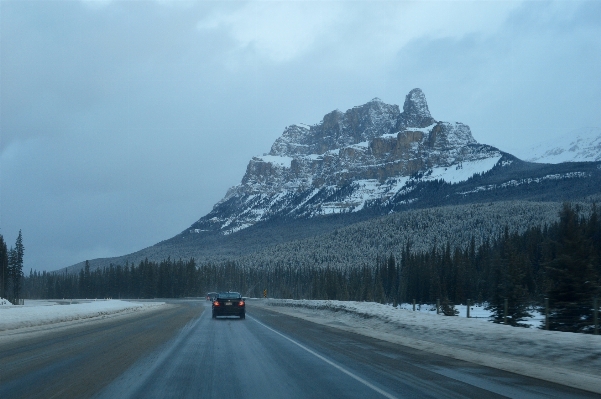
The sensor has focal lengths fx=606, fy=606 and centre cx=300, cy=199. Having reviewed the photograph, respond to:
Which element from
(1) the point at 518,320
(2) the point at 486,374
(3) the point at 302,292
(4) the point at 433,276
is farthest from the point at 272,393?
(3) the point at 302,292

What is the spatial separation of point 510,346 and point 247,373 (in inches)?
302

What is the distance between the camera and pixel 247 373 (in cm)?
1251

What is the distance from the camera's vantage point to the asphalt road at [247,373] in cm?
1028

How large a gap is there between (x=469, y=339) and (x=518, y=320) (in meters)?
22.8

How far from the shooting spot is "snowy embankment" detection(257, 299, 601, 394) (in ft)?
41.6

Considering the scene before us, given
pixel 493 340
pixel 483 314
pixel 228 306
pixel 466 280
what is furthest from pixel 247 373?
pixel 466 280

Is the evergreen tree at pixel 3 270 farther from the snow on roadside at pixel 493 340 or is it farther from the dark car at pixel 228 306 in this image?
the snow on roadside at pixel 493 340

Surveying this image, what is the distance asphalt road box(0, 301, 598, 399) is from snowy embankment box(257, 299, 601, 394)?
777 millimetres

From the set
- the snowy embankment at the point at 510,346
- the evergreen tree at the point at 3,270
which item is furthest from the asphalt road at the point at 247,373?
the evergreen tree at the point at 3,270

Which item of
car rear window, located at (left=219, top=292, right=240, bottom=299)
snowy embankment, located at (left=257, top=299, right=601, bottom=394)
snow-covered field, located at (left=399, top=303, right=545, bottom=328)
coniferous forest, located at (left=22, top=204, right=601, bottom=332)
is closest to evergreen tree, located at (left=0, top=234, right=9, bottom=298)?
coniferous forest, located at (left=22, top=204, right=601, bottom=332)

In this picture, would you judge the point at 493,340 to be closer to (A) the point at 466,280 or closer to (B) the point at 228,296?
(B) the point at 228,296

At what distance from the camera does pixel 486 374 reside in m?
12.7

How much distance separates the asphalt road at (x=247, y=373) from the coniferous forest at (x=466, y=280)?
11590mm

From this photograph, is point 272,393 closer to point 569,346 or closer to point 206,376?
point 206,376
